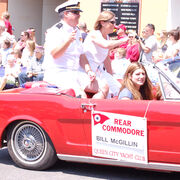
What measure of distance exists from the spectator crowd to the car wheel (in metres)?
0.87

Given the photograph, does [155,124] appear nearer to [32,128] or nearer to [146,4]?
[32,128]

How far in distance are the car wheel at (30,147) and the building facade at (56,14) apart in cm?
818

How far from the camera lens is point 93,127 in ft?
16.2

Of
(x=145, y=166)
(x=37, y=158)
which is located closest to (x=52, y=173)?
(x=37, y=158)

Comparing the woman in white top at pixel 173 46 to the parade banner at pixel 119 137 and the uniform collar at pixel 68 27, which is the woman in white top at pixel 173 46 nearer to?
the uniform collar at pixel 68 27

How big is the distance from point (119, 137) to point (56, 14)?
45.6ft

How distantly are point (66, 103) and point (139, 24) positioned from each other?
875 centimetres

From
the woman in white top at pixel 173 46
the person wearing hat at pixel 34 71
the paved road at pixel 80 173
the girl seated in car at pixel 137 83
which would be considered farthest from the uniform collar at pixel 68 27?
the person wearing hat at pixel 34 71

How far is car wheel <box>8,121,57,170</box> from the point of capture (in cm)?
530

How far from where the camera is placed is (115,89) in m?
6.21

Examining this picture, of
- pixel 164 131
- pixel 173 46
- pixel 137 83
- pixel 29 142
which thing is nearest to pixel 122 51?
pixel 173 46

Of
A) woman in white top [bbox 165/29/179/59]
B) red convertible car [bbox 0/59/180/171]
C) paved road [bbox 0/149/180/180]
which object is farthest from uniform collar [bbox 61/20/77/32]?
woman in white top [bbox 165/29/179/59]

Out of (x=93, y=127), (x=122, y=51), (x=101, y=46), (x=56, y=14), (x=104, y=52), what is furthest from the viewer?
(x=56, y=14)

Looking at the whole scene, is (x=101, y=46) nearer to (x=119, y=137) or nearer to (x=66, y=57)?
(x=66, y=57)
